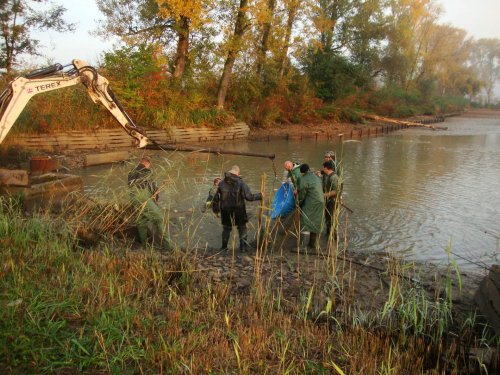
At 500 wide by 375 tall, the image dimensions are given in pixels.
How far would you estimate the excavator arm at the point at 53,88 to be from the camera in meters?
7.97

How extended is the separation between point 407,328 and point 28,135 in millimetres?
17093

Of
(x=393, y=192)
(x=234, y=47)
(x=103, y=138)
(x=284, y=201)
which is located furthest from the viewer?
(x=234, y=47)

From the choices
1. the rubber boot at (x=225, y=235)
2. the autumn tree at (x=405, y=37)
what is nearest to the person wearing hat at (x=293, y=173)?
the rubber boot at (x=225, y=235)

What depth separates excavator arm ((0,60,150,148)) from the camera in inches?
314

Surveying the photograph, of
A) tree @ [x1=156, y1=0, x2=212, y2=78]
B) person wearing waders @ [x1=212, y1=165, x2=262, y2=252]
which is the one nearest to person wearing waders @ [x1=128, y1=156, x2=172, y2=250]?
person wearing waders @ [x1=212, y1=165, x2=262, y2=252]

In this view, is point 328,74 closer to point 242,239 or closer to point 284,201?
point 284,201

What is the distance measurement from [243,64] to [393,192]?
2035 centimetres

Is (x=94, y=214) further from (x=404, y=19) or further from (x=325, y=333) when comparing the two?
(x=404, y=19)

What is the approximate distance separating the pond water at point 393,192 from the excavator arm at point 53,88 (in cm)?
122

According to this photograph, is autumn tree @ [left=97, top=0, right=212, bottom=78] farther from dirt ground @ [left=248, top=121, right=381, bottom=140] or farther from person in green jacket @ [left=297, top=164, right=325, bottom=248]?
person in green jacket @ [left=297, top=164, right=325, bottom=248]

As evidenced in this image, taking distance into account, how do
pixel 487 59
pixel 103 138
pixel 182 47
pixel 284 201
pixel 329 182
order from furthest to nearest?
pixel 487 59 < pixel 182 47 < pixel 103 138 < pixel 329 182 < pixel 284 201

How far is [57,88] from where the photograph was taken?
8.49 m

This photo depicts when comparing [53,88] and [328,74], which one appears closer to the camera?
[53,88]

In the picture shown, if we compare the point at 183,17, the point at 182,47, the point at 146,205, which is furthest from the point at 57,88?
the point at 182,47
